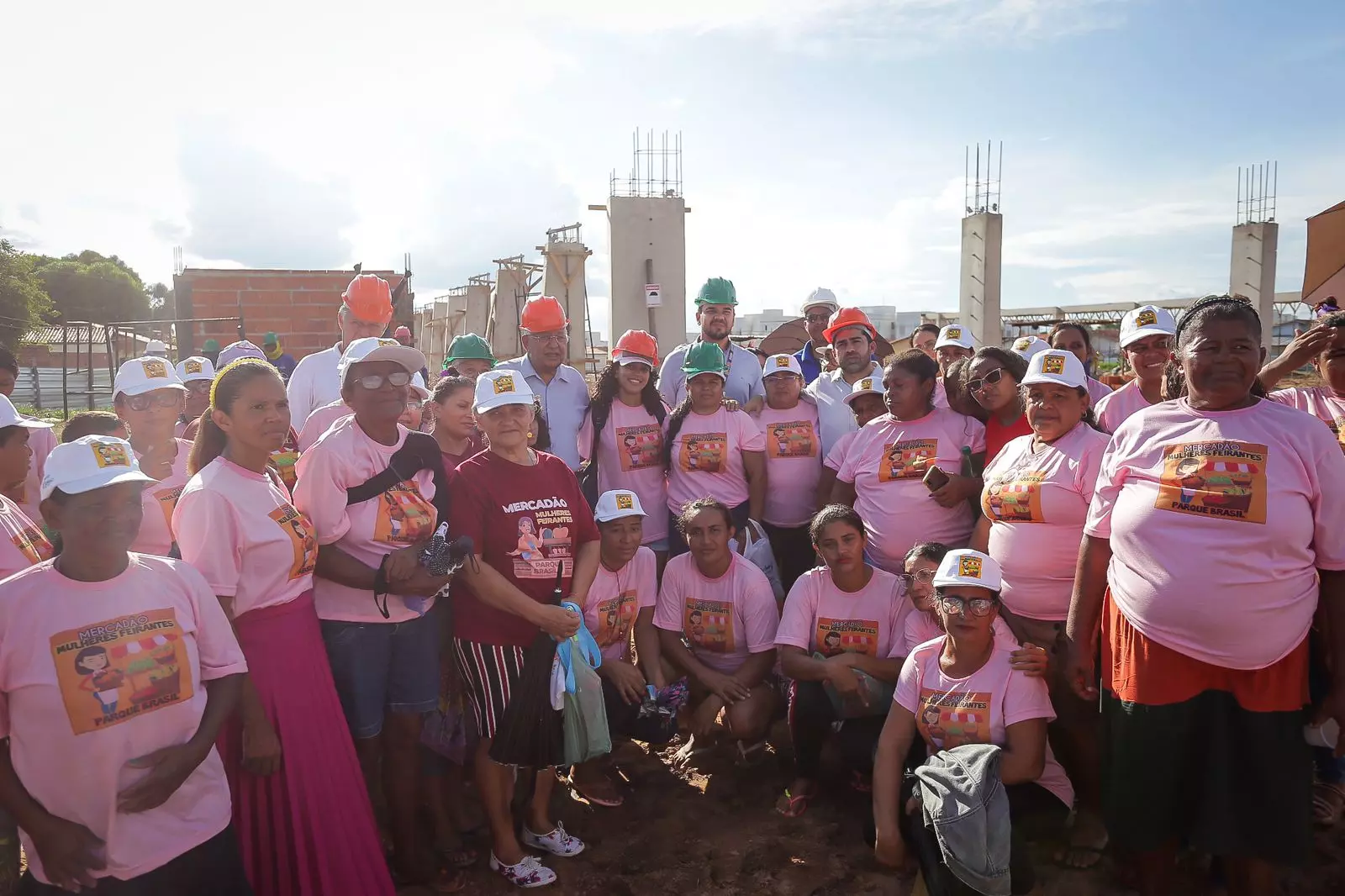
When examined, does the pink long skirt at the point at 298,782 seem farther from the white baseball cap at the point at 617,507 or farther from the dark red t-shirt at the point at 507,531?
the white baseball cap at the point at 617,507

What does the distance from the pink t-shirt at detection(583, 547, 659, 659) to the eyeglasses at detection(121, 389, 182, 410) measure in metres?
2.28

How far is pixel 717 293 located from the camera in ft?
19.1

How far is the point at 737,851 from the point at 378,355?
265 centimetres

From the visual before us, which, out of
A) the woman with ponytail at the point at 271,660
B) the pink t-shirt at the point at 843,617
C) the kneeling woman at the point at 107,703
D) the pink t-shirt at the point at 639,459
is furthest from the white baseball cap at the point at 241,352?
the pink t-shirt at the point at 843,617

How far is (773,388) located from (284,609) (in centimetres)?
313

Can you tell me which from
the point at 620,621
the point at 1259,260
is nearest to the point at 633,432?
the point at 620,621

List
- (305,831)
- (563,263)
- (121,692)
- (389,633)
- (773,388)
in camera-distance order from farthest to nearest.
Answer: (563,263) < (773,388) < (389,633) < (305,831) < (121,692)

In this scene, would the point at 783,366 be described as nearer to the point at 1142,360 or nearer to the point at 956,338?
the point at 956,338

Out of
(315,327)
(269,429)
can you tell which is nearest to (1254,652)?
(269,429)

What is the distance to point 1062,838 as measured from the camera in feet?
11.3

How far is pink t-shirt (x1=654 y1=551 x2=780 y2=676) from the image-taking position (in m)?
4.38

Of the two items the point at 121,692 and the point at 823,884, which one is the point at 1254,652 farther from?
the point at 121,692

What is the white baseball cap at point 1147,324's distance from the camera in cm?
395

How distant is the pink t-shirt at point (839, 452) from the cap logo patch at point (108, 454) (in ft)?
11.2
